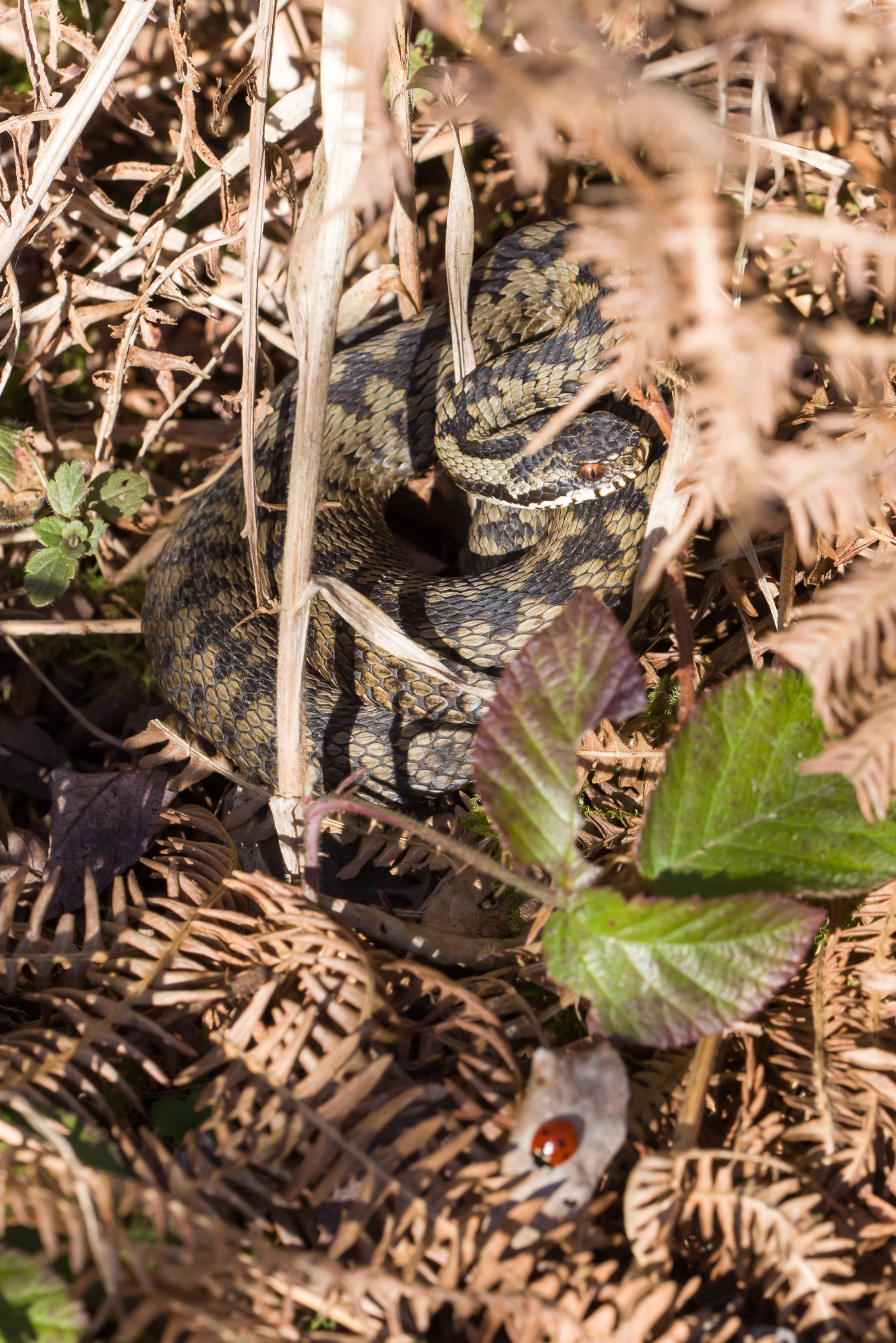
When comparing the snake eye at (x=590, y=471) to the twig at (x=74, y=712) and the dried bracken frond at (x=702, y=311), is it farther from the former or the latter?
the dried bracken frond at (x=702, y=311)

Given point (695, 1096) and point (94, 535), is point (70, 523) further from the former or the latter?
point (695, 1096)

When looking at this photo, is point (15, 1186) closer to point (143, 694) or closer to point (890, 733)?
point (890, 733)

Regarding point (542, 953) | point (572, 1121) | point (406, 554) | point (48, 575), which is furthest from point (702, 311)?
point (406, 554)

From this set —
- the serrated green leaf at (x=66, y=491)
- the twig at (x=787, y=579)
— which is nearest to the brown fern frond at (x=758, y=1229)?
the twig at (x=787, y=579)

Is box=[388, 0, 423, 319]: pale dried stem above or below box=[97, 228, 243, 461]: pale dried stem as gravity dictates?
above

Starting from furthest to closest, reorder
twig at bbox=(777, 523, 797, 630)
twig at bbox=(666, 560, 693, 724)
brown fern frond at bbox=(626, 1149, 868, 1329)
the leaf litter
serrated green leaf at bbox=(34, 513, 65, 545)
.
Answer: serrated green leaf at bbox=(34, 513, 65, 545) < twig at bbox=(777, 523, 797, 630) < twig at bbox=(666, 560, 693, 724) < brown fern frond at bbox=(626, 1149, 868, 1329) < the leaf litter

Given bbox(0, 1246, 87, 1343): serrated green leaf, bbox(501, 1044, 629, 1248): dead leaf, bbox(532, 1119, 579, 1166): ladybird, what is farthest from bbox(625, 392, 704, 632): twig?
bbox(0, 1246, 87, 1343): serrated green leaf

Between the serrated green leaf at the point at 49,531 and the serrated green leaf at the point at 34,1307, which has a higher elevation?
the serrated green leaf at the point at 49,531

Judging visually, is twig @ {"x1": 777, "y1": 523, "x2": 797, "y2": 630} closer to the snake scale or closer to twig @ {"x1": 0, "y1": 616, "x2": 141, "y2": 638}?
the snake scale

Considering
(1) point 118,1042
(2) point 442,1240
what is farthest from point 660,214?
(1) point 118,1042
